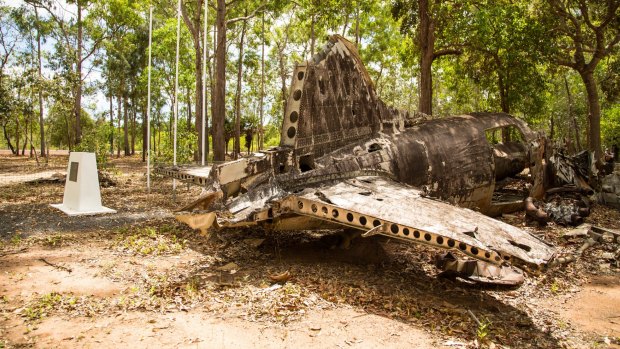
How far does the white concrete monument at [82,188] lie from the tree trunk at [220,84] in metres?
5.02

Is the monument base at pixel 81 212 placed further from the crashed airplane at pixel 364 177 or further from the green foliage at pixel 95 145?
the green foliage at pixel 95 145

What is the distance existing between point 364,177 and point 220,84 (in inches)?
453

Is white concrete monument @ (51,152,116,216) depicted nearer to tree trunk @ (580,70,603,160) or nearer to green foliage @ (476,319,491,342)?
green foliage @ (476,319,491,342)

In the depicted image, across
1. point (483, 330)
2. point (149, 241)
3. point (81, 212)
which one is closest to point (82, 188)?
point (81, 212)

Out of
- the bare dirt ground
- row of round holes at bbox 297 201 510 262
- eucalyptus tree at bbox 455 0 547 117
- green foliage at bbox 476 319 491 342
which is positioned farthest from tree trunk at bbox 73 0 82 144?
green foliage at bbox 476 319 491 342

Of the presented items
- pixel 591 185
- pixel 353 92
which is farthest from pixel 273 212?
pixel 591 185

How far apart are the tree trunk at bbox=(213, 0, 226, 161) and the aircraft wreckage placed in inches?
292

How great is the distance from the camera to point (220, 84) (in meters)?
18.6

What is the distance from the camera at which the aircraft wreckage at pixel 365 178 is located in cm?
628

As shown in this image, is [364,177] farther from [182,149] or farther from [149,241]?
[182,149]

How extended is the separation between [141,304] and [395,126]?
A: 22.4ft

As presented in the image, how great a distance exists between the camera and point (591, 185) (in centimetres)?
1638

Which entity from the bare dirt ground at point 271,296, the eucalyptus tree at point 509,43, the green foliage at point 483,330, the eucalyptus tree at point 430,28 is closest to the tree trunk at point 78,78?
the bare dirt ground at point 271,296

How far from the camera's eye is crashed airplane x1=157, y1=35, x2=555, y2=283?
247 inches
